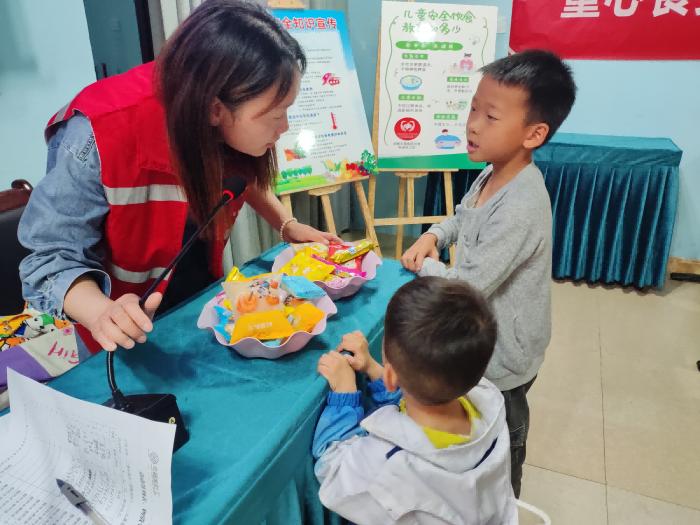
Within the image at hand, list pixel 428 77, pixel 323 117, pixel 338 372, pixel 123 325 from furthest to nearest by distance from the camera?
pixel 428 77 → pixel 323 117 → pixel 338 372 → pixel 123 325

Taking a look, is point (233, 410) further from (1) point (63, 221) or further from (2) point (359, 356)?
(1) point (63, 221)

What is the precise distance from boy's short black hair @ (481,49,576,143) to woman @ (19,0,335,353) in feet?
1.58

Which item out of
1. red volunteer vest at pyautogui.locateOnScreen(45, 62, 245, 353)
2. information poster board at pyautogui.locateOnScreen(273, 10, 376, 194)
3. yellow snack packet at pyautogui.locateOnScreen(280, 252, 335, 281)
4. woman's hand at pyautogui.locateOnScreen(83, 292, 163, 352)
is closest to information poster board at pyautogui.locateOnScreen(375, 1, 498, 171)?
information poster board at pyautogui.locateOnScreen(273, 10, 376, 194)

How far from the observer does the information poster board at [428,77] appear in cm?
270

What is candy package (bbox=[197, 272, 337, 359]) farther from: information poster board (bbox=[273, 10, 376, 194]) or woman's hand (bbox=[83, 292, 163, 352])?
information poster board (bbox=[273, 10, 376, 194])

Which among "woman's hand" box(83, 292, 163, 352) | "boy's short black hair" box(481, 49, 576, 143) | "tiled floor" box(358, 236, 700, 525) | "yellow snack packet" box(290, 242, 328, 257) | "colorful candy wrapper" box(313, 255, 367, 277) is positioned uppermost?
"boy's short black hair" box(481, 49, 576, 143)

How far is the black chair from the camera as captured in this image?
4.39 feet

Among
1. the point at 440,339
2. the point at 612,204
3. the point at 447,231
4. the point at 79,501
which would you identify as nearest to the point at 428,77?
the point at 612,204

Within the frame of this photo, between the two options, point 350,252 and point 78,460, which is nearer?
point 78,460

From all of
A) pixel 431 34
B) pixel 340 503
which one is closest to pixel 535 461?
pixel 340 503

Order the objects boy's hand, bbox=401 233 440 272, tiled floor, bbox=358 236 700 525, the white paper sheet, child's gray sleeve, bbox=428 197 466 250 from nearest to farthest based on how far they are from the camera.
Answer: the white paper sheet, boy's hand, bbox=401 233 440 272, child's gray sleeve, bbox=428 197 466 250, tiled floor, bbox=358 236 700 525

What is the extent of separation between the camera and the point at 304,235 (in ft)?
4.32

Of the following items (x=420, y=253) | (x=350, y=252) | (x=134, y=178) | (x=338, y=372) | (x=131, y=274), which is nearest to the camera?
(x=338, y=372)

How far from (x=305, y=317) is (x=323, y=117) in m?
1.91
